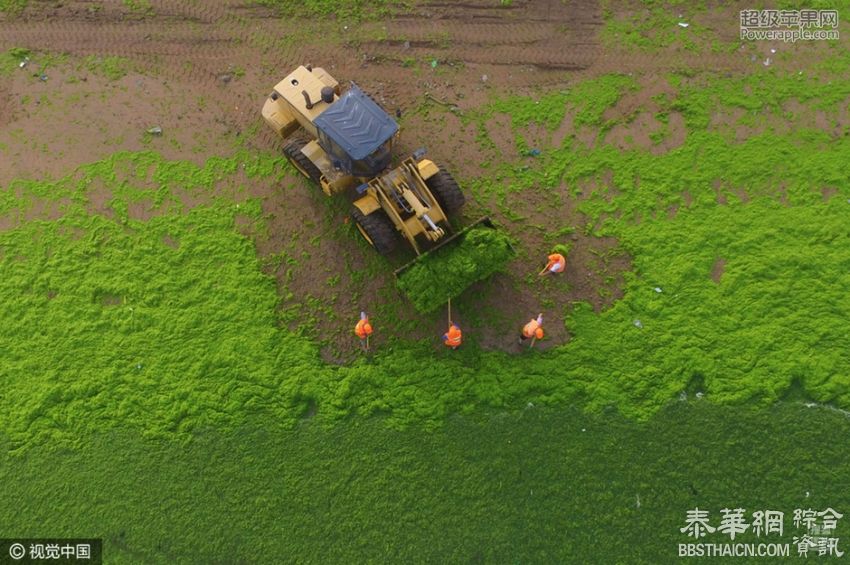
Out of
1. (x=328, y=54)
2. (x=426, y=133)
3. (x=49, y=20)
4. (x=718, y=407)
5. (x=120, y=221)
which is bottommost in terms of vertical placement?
(x=718, y=407)

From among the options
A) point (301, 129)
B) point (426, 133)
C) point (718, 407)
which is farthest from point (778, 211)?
point (301, 129)

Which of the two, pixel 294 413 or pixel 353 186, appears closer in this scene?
pixel 294 413

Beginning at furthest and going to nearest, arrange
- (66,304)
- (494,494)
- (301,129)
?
(301,129) → (66,304) → (494,494)

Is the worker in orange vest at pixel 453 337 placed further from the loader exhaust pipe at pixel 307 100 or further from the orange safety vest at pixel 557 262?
the loader exhaust pipe at pixel 307 100

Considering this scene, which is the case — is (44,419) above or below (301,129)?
below

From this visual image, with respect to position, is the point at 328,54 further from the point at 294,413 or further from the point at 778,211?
the point at 778,211

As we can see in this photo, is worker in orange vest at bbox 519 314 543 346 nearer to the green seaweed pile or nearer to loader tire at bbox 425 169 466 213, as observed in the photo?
the green seaweed pile

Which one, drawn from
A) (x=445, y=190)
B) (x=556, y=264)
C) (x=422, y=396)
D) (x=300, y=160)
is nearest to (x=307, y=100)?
(x=300, y=160)
